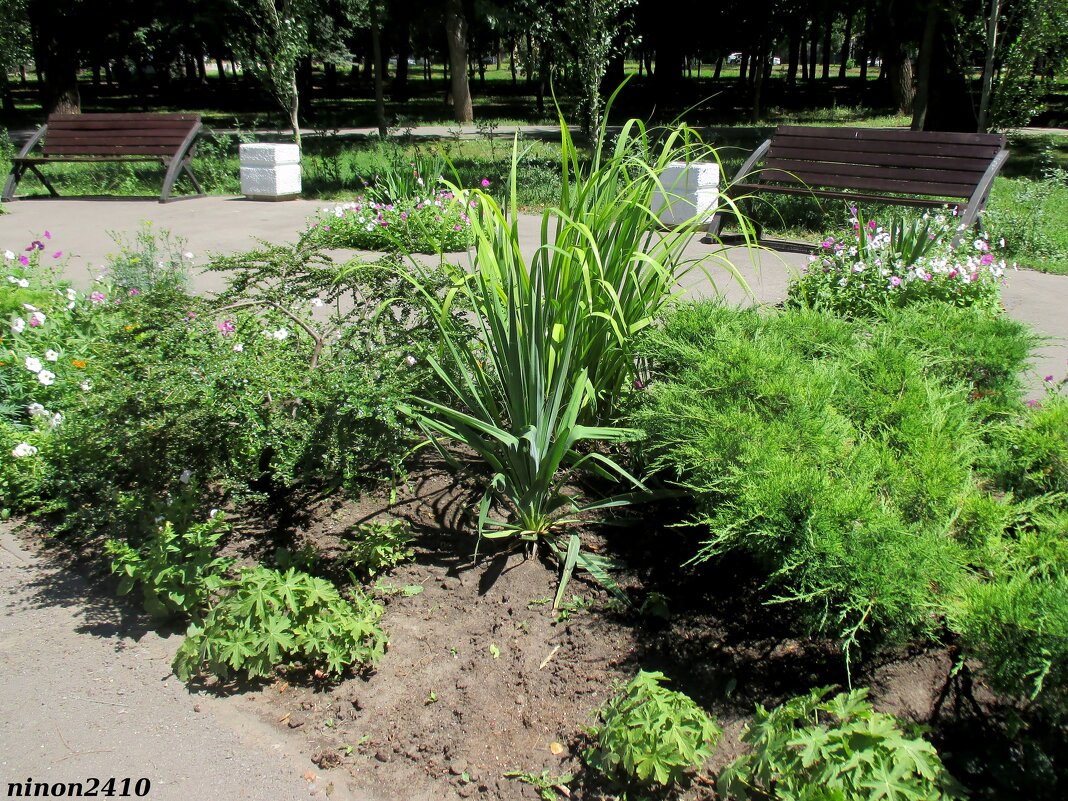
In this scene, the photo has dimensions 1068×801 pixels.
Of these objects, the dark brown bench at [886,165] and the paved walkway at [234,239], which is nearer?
the paved walkway at [234,239]

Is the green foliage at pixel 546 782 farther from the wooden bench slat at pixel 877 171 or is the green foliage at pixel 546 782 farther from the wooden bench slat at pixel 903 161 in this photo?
the wooden bench slat at pixel 903 161

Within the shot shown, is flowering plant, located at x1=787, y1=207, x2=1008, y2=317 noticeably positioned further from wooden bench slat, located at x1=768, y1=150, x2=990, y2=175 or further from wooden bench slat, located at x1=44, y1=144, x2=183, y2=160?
wooden bench slat, located at x1=44, y1=144, x2=183, y2=160

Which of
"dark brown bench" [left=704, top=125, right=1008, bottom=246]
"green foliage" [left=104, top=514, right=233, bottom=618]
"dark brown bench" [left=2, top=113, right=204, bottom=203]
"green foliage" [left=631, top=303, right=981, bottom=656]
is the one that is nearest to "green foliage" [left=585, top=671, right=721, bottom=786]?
"green foliage" [left=631, top=303, right=981, bottom=656]

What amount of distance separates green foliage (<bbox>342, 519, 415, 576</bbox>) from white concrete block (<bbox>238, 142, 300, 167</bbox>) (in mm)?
8804

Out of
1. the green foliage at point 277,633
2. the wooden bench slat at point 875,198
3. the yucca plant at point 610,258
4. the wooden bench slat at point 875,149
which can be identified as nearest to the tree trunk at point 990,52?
the wooden bench slat at point 875,149

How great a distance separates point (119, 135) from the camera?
11.5m

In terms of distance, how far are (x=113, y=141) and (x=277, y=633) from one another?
11152mm

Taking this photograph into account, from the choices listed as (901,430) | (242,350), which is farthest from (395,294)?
(901,430)

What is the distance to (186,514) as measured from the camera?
2.95 m

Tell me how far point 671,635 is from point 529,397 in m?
0.92

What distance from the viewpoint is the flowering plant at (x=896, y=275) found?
15.3ft

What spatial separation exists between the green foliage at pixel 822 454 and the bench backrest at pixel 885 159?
4.85 metres

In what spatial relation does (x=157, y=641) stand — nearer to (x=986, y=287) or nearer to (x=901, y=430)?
(x=901, y=430)

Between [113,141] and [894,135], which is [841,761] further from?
[113,141]
